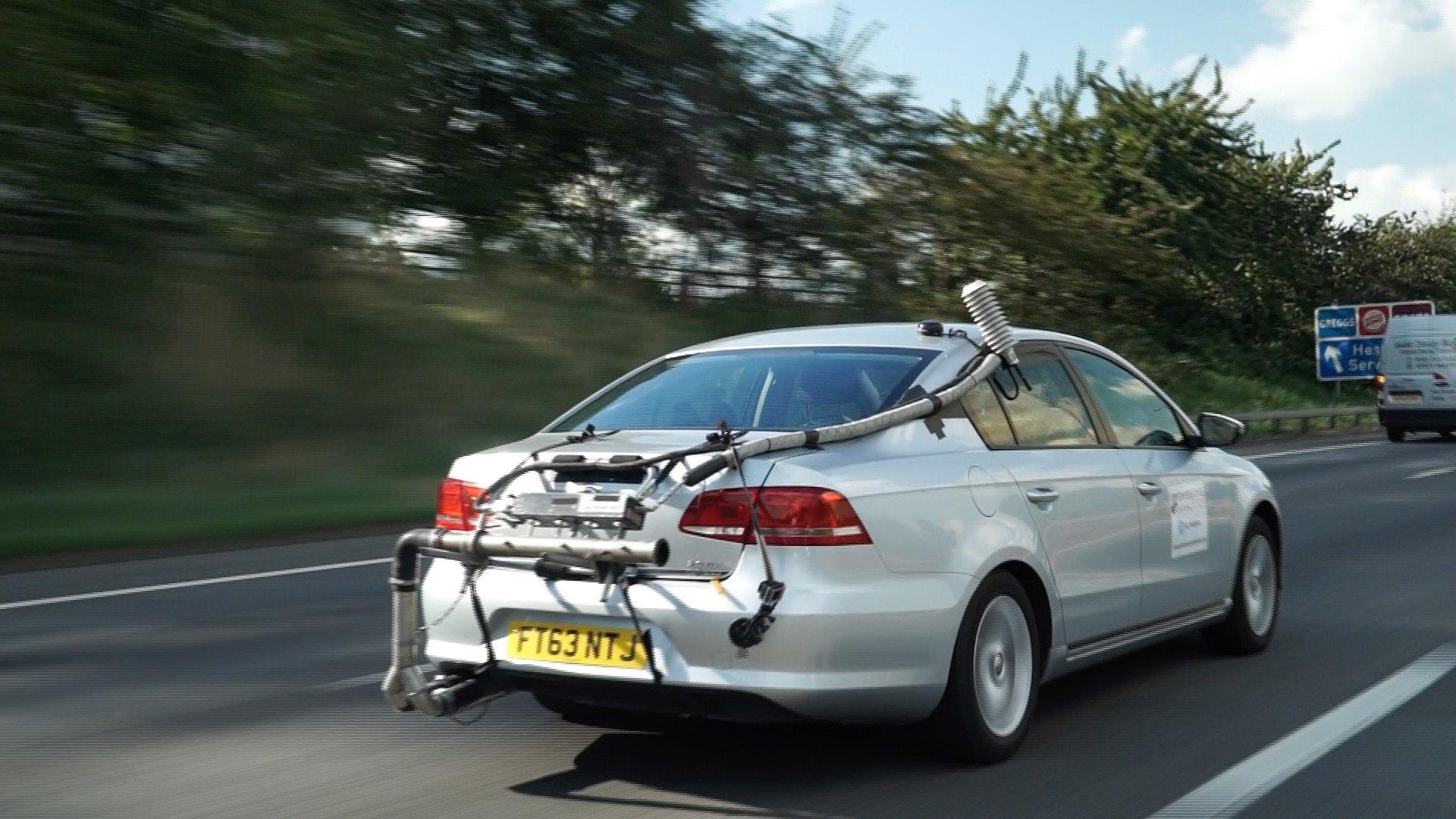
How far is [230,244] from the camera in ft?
63.6

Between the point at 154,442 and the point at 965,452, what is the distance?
41.5ft

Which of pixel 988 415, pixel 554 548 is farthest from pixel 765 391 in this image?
pixel 554 548

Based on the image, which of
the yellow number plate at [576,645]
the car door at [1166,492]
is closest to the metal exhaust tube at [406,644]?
the yellow number plate at [576,645]

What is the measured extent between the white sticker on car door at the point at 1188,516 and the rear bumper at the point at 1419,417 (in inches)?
966

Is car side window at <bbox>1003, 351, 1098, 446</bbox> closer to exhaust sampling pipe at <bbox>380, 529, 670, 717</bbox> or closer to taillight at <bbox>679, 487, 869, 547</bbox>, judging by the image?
taillight at <bbox>679, 487, 869, 547</bbox>

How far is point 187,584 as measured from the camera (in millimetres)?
9898

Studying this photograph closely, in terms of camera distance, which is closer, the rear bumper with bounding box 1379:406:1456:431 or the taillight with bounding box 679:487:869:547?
the taillight with bounding box 679:487:869:547

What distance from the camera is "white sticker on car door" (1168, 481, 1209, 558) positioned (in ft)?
21.9

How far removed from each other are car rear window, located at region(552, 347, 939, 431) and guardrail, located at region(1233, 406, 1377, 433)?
80.0 ft

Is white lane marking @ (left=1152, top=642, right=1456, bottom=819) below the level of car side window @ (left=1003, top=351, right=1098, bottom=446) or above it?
below

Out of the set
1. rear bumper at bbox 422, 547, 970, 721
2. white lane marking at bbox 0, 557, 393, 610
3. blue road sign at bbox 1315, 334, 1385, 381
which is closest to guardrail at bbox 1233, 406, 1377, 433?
blue road sign at bbox 1315, 334, 1385, 381

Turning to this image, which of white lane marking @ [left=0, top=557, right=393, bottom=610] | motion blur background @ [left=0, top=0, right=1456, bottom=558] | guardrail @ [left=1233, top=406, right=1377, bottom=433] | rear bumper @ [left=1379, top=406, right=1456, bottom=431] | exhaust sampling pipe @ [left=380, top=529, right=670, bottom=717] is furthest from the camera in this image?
guardrail @ [left=1233, top=406, right=1377, bottom=433]

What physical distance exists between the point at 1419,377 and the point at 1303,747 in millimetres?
26128

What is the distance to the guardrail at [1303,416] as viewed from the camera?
30.1 meters
